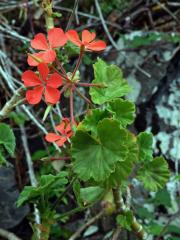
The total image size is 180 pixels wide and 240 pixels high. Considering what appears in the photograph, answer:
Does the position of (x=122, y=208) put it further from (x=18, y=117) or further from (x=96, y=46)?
(x=18, y=117)

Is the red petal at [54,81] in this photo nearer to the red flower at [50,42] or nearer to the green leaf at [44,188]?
the red flower at [50,42]

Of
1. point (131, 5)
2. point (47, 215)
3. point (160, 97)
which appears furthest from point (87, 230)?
point (131, 5)

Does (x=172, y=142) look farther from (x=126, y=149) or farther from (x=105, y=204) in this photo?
(x=126, y=149)

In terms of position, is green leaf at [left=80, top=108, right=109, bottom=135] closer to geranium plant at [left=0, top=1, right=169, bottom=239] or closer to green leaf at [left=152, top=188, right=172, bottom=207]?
geranium plant at [left=0, top=1, right=169, bottom=239]

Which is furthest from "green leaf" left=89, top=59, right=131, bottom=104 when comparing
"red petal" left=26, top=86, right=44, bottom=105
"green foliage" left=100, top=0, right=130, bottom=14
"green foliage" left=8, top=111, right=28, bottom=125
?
"green foliage" left=100, top=0, right=130, bottom=14

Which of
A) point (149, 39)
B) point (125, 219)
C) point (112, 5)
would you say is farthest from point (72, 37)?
point (112, 5)

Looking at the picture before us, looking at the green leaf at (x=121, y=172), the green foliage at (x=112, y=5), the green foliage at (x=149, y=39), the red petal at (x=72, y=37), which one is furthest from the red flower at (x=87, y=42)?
the green foliage at (x=112, y=5)

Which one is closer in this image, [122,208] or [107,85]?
[107,85]
